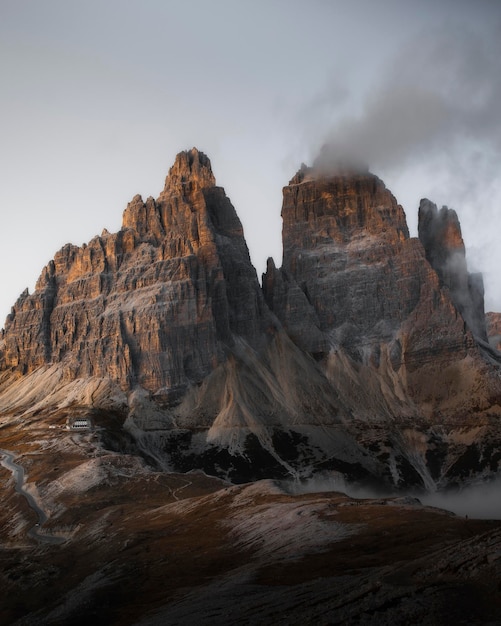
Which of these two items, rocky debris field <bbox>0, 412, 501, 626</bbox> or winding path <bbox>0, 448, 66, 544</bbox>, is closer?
rocky debris field <bbox>0, 412, 501, 626</bbox>

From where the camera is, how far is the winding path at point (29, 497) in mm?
101375

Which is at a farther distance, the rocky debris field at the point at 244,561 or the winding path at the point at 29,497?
the winding path at the point at 29,497

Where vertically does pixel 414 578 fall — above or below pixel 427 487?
above

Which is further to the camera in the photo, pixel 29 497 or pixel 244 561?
pixel 29 497

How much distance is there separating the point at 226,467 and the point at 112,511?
79017 millimetres

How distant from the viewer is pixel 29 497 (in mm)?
128250

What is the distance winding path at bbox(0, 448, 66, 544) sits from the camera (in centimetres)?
10138

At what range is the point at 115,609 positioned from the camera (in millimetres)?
60000

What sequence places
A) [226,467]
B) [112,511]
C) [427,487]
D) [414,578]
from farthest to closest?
[427,487]
[226,467]
[112,511]
[414,578]

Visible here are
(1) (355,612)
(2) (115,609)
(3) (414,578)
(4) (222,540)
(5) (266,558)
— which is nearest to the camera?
(1) (355,612)

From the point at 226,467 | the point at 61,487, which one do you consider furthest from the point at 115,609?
the point at 226,467

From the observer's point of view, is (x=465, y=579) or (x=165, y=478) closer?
(x=465, y=579)

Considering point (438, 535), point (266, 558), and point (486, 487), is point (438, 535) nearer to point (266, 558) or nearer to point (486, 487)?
point (266, 558)

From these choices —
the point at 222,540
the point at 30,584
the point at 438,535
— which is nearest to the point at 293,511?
the point at 222,540
